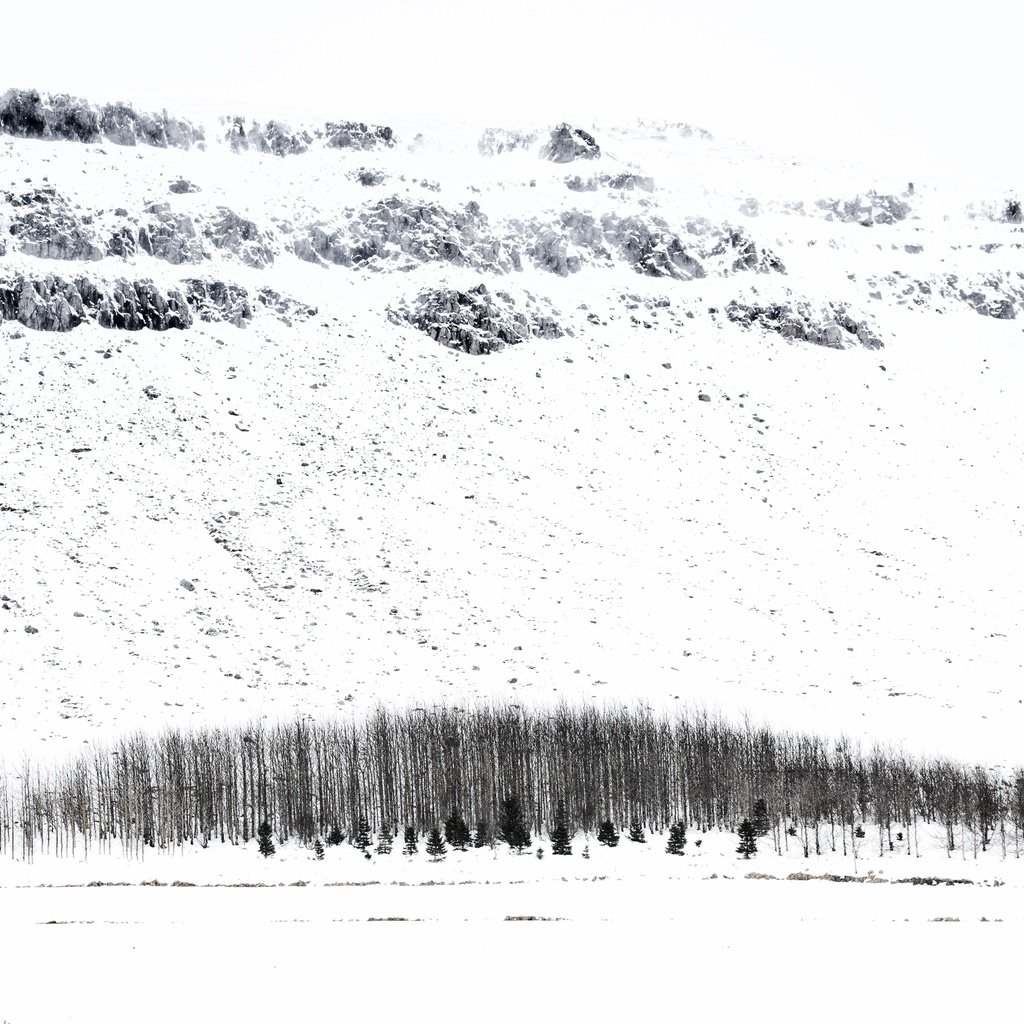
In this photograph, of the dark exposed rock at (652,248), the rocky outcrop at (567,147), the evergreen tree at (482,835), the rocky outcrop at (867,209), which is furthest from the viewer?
the rocky outcrop at (867,209)

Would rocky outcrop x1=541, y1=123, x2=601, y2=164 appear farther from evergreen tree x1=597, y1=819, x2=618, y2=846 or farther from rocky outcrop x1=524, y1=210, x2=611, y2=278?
evergreen tree x1=597, y1=819, x2=618, y2=846

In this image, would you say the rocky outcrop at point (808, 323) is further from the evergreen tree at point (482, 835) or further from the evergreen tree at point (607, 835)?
the evergreen tree at point (482, 835)

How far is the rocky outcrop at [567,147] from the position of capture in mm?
156625

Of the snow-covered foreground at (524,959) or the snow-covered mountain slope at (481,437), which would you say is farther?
the snow-covered mountain slope at (481,437)

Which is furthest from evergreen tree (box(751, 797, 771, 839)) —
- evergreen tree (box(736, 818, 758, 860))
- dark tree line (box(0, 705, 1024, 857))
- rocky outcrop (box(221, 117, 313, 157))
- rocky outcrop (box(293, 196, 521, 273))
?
rocky outcrop (box(221, 117, 313, 157))

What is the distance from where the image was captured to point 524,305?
121625 mm

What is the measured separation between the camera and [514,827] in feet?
164

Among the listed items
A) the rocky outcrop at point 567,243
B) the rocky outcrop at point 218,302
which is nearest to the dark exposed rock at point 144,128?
the rocky outcrop at point 218,302

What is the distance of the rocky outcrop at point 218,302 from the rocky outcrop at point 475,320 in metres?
17.3

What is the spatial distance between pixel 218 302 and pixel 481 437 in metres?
35.8

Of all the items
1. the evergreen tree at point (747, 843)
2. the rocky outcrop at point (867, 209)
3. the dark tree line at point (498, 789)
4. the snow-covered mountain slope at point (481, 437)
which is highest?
the rocky outcrop at point (867, 209)

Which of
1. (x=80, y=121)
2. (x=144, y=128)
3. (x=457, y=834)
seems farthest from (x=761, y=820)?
(x=80, y=121)

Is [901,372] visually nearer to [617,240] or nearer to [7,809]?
[617,240]

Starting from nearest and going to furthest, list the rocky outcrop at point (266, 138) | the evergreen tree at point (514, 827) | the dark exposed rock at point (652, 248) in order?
the evergreen tree at point (514, 827) → the dark exposed rock at point (652, 248) → the rocky outcrop at point (266, 138)
